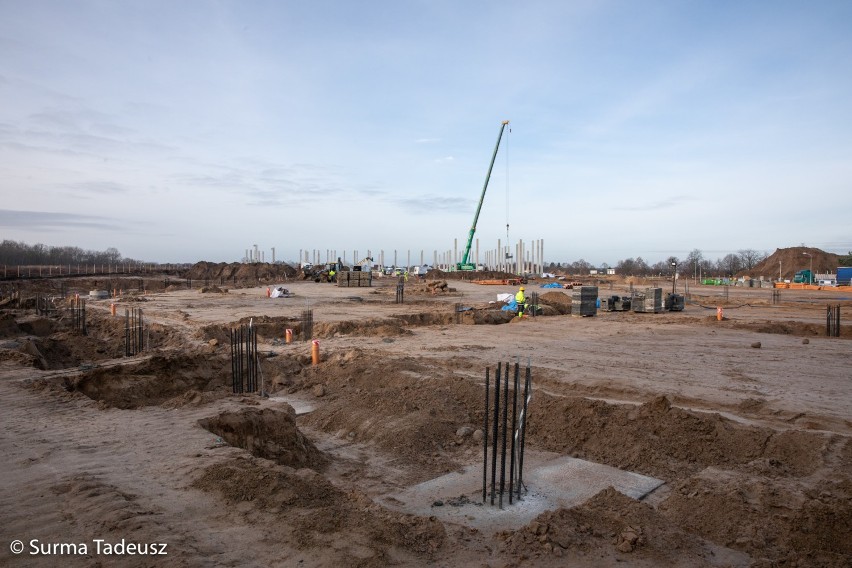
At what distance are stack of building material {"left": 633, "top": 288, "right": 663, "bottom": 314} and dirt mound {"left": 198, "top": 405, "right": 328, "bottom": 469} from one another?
828 inches

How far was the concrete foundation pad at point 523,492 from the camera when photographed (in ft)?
17.4

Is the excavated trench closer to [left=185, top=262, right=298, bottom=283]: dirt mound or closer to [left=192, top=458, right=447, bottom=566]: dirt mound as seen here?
[left=192, top=458, right=447, bottom=566]: dirt mound

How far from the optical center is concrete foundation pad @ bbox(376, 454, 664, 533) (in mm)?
5301

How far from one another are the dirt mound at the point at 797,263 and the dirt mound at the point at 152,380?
81.2 meters

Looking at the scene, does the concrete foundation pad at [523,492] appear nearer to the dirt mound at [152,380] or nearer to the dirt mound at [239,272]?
the dirt mound at [152,380]

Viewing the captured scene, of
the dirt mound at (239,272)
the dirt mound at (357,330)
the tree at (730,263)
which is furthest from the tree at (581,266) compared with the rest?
the dirt mound at (357,330)

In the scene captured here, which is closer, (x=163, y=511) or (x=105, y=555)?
(x=105, y=555)

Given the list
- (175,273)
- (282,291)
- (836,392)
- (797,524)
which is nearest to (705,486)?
(797,524)

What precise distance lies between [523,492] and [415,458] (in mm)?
1745

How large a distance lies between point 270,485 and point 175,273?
74.8 metres

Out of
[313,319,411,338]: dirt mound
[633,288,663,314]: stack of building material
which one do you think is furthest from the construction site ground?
[633,288,663,314]: stack of building material

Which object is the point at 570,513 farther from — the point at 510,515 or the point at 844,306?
the point at 844,306

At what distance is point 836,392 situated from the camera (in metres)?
9.73

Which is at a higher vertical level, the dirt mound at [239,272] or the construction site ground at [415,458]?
the dirt mound at [239,272]
